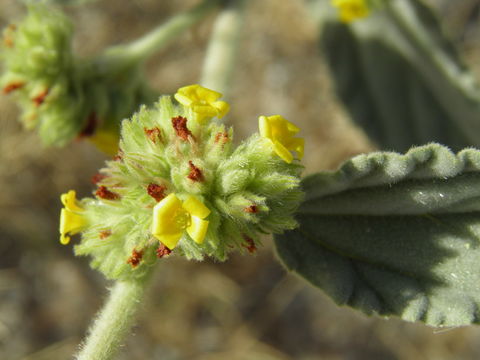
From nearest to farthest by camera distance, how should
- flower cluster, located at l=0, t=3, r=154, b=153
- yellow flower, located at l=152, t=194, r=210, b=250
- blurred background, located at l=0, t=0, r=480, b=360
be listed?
yellow flower, located at l=152, t=194, r=210, b=250
flower cluster, located at l=0, t=3, r=154, b=153
blurred background, located at l=0, t=0, r=480, b=360

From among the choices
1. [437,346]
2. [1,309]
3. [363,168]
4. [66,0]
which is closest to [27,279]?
[1,309]

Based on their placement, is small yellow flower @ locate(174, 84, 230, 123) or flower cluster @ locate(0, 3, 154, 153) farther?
flower cluster @ locate(0, 3, 154, 153)

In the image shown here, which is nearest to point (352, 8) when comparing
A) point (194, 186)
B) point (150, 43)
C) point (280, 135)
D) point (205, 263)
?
point (150, 43)

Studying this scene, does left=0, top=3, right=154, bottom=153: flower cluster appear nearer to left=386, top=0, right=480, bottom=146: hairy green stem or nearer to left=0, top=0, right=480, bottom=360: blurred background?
left=386, top=0, right=480, bottom=146: hairy green stem

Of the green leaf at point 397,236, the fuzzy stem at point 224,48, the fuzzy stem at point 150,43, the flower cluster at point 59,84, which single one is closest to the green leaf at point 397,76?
the fuzzy stem at point 224,48

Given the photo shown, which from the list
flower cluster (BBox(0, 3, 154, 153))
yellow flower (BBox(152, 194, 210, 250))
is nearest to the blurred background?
flower cluster (BBox(0, 3, 154, 153))

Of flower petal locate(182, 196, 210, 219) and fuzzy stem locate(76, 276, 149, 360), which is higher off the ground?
flower petal locate(182, 196, 210, 219)

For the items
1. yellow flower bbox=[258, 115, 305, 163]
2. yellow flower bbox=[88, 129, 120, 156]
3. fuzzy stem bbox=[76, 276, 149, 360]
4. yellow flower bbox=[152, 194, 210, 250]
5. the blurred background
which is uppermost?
yellow flower bbox=[258, 115, 305, 163]

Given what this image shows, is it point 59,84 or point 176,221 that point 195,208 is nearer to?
point 176,221

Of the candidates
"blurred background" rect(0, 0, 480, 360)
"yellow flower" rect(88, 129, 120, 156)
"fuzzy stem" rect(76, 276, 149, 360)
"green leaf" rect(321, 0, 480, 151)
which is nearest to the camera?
"fuzzy stem" rect(76, 276, 149, 360)
